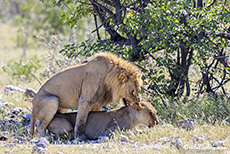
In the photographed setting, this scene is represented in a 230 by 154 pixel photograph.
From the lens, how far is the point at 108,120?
7613mm

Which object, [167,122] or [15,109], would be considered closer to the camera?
[167,122]

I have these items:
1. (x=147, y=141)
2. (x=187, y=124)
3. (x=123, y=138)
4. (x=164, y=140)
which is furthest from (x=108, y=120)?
(x=164, y=140)

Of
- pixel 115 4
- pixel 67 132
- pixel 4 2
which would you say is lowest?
pixel 67 132

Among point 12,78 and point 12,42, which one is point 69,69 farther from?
point 12,42

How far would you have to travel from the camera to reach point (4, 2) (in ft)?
147

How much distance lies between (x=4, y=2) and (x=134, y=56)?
39.3 m

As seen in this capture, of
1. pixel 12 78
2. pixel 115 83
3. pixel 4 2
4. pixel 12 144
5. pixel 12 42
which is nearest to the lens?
pixel 12 144

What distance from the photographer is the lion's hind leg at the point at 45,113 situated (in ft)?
23.9

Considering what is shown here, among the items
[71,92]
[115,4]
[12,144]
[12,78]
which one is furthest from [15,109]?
[12,78]

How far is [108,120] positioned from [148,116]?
0.79 meters

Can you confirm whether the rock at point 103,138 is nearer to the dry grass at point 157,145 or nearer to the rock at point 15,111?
the dry grass at point 157,145

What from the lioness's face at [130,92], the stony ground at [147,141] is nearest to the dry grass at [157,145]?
the stony ground at [147,141]

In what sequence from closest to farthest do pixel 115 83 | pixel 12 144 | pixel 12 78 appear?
pixel 12 144
pixel 115 83
pixel 12 78

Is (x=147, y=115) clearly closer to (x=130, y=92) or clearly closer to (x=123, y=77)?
(x=130, y=92)
